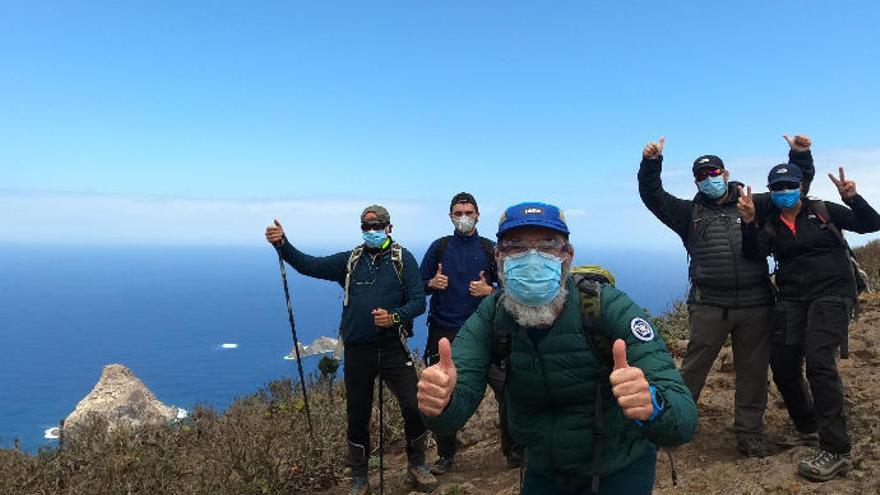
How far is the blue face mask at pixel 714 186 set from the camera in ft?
17.2

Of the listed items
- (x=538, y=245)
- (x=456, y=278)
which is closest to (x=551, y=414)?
(x=538, y=245)

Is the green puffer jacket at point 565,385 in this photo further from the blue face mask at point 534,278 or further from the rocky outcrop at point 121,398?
the rocky outcrop at point 121,398

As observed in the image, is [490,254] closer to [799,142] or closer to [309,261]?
[309,261]

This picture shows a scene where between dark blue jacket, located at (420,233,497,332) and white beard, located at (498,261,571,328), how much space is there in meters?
3.11

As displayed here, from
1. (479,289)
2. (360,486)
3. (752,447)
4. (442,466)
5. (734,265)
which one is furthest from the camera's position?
(442,466)

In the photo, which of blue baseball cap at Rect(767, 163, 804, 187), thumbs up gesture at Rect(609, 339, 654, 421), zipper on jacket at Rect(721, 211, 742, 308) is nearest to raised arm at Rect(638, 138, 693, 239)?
zipper on jacket at Rect(721, 211, 742, 308)

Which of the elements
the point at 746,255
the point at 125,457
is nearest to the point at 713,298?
the point at 746,255

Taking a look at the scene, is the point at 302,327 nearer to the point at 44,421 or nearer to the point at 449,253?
the point at 44,421

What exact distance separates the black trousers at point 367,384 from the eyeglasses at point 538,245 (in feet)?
9.89

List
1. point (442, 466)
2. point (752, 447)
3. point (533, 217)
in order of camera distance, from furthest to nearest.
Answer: point (442, 466) < point (752, 447) < point (533, 217)

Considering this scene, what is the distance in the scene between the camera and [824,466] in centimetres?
462

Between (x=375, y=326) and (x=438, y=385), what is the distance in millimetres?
3141

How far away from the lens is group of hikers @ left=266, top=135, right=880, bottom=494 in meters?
2.54

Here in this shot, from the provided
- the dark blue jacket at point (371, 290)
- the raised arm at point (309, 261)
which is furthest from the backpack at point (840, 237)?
the raised arm at point (309, 261)
